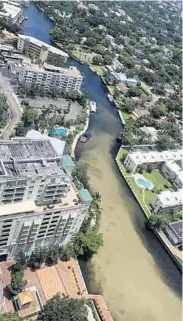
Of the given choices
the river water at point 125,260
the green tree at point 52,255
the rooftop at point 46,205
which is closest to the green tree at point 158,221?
the river water at point 125,260

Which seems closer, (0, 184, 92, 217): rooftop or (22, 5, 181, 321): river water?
(0, 184, 92, 217): rooftop

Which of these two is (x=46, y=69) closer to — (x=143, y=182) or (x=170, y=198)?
(x=143, y=182)

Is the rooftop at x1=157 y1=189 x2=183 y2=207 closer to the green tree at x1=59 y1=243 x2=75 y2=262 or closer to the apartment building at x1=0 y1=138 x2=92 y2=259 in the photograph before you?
the green tree at x1=59 y1=243 x2=75 y2=262

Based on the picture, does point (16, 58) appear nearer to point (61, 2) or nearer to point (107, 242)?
point (107, 242)

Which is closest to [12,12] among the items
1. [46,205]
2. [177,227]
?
[177,227]

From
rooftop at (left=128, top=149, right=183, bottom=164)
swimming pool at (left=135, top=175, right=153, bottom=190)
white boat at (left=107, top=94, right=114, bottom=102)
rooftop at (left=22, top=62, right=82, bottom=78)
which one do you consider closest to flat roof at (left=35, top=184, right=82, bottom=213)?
swimming pool at (left=135, top=175, right=153, bottom=190)

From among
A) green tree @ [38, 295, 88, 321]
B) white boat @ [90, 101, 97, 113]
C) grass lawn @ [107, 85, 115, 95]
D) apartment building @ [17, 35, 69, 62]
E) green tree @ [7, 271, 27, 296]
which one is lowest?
green tree @ [38, 295, 88, 321]

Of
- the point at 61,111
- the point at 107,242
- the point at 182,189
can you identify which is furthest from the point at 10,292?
the point at 61,111
